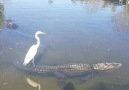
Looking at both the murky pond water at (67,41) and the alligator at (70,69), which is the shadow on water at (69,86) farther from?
the alligator at (70,69)

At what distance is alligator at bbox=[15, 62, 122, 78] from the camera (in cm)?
1314

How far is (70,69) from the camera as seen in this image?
523 inches

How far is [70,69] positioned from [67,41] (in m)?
4.59

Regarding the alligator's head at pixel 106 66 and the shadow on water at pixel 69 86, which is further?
the alligator's head at pixel 106 66

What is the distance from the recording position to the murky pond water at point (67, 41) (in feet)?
41.3

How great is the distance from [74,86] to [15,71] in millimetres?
3117

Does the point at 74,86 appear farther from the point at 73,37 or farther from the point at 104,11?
the point at 104,11

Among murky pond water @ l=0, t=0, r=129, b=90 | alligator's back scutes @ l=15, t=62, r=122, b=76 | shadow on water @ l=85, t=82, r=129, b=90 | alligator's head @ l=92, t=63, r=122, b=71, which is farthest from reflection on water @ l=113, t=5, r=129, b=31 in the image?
shadow on water @ l=85, t=82, r=129, b=90

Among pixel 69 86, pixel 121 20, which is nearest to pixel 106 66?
pixel 69 86

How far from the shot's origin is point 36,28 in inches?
798

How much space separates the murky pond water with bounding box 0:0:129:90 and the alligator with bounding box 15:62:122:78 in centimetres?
31

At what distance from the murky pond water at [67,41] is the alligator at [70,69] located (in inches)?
12.0

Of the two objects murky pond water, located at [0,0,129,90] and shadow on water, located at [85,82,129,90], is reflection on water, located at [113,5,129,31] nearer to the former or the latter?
murky pond water, located at [0,0,129,90]

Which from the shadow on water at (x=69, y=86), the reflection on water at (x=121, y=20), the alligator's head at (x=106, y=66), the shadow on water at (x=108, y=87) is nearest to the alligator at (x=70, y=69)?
the alligator's head at (x=106, y=66)
